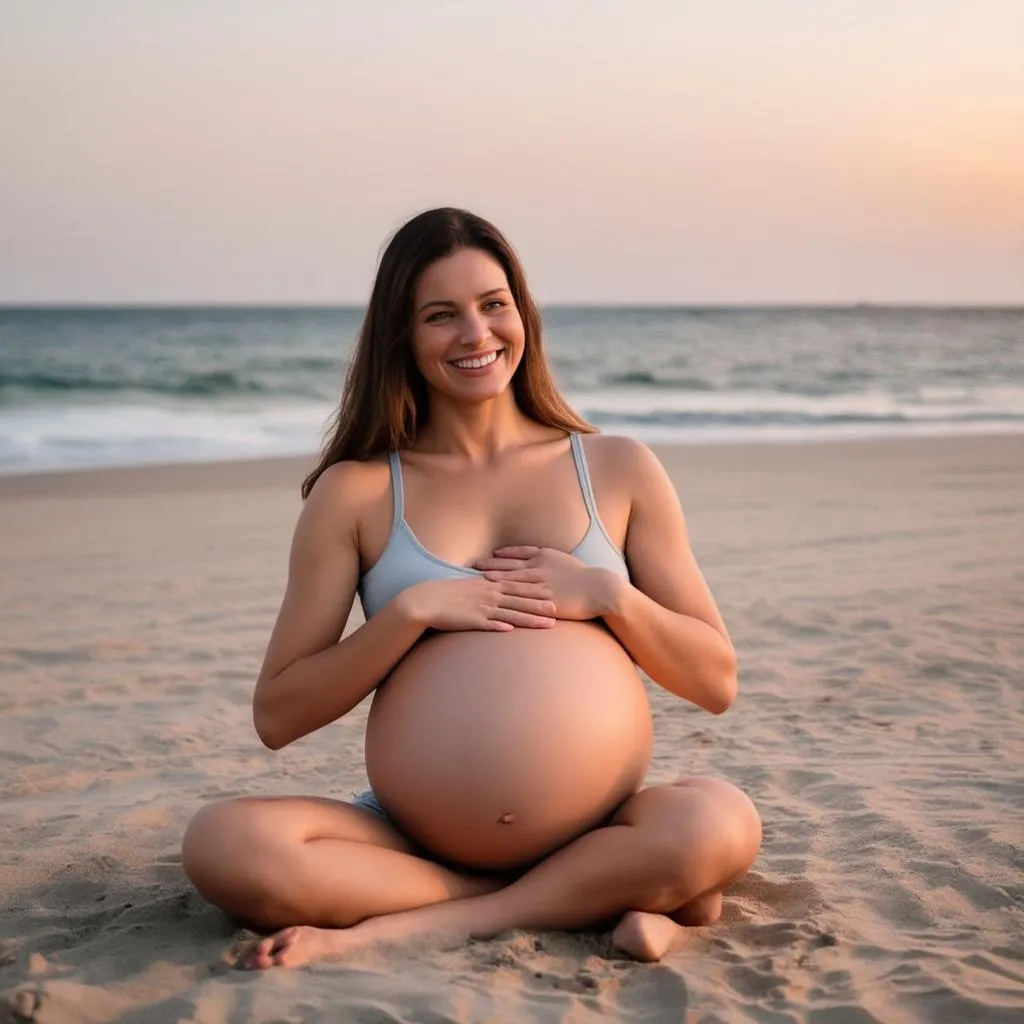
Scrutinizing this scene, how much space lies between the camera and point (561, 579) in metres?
3.15

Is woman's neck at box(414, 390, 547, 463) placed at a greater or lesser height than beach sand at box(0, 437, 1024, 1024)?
greater

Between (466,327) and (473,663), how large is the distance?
31.7 inches

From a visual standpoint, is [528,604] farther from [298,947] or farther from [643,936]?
[298,947]

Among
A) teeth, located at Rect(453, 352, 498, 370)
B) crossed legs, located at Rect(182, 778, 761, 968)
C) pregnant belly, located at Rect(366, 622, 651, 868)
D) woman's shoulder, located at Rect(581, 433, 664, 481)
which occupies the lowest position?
crossed legs, located at Rect(182, 778, 761, 968)

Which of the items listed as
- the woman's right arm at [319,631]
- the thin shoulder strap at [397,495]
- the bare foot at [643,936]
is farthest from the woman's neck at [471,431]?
the bare foot at [643,936]

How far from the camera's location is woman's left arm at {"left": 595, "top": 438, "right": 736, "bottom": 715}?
10.7 feet

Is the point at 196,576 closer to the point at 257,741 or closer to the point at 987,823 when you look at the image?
the point at 257,741

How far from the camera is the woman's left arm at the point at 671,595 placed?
3.25 meters

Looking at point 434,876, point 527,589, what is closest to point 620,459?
point 527,589

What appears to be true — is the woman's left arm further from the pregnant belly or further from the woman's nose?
the woman's nose

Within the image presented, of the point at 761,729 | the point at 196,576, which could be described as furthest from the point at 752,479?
the point at 761,729

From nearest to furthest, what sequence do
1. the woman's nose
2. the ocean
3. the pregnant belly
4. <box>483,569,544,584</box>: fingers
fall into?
the pregnant belly < <box>483,569,544,584</box>: fingers < the woman's nose < the ocean

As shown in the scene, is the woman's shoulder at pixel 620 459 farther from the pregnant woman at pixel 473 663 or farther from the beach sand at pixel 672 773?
the beach sand at pixel 672 773

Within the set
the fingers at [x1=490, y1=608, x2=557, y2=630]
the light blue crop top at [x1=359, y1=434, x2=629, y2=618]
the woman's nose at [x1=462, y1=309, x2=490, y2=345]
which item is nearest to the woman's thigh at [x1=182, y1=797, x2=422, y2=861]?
the light blue crop top at [x1=359, y1=434, x2=629, y2=618]
